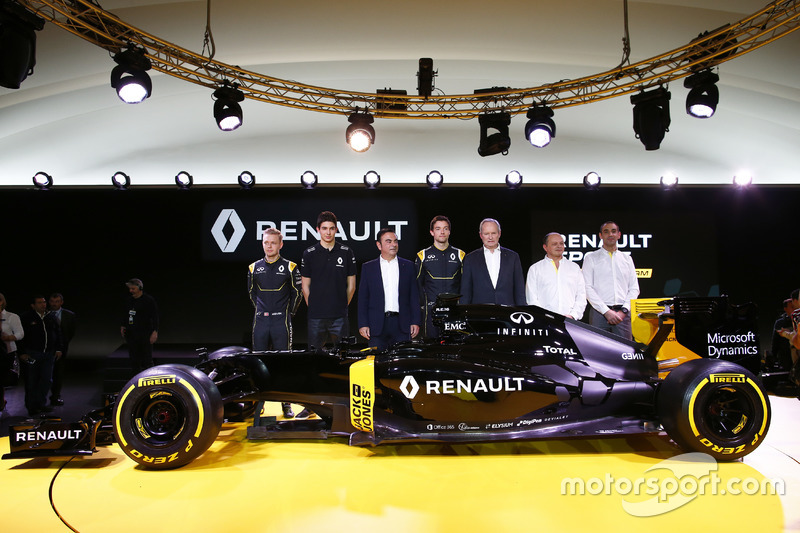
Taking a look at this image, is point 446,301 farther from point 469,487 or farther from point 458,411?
point 469,487

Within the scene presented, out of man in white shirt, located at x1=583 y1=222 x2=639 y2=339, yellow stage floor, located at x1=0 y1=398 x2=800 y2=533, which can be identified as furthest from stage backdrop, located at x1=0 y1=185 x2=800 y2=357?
yellow stage floor, located at x1=0 y1=398 x2=800 y2=533

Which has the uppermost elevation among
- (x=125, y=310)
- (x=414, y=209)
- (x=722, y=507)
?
(x=414, y=209)

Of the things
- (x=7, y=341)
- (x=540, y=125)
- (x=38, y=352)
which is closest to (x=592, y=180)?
(x=540, y=125)

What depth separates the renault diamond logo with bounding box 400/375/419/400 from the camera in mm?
3400

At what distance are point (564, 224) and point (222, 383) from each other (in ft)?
20.3

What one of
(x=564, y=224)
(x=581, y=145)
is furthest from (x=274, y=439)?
(x=581, y=145)

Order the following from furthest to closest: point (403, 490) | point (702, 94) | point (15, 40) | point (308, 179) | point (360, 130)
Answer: point (308, 179)
point (360, 130)
point (702, 94)
point (15, 40)
point (403, 490)

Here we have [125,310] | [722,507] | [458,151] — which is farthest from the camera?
[458,151]

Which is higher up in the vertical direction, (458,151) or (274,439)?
(458,151)

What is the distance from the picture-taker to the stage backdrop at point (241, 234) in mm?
8359

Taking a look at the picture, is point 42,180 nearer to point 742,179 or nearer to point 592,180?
point 592,180

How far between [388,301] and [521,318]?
6.12ft

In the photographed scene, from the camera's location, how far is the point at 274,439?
12.9 feet

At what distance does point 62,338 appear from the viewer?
7141 millimetres
